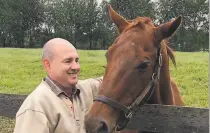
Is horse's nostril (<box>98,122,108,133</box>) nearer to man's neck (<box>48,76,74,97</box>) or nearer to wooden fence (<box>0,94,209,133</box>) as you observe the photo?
man's neck (<box>48,76,74,97</box>)

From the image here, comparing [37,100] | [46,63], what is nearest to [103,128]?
[37,100]

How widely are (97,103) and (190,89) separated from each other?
30.8ft

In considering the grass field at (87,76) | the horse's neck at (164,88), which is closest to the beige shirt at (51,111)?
the horse's neck at (164,88)

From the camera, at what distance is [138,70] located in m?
3.28

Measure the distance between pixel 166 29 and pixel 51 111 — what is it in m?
1.28

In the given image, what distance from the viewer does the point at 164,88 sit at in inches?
149

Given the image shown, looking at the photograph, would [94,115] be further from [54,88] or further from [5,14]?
[5,14]

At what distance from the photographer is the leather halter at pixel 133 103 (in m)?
3.15

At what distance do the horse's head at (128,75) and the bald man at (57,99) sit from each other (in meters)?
0.18

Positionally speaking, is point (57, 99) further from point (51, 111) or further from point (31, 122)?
point (31, 122)

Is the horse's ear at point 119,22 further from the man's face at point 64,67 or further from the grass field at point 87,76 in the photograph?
the grass field at point 87,76

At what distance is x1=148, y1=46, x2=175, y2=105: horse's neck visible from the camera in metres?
3.70

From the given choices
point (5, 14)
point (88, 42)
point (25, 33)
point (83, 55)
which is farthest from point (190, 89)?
point (5, 14)

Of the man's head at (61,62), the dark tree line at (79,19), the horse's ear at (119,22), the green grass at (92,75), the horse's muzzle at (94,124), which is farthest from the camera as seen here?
the dark tree line at (79,19)
